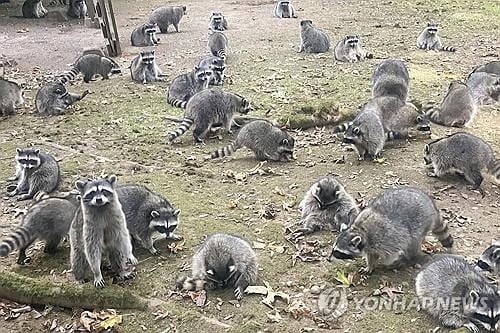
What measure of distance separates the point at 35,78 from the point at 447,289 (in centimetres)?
895

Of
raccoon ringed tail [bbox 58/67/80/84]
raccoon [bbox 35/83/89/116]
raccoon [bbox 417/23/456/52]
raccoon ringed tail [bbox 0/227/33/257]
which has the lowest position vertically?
raccoon [bbox 417/23/456/52]

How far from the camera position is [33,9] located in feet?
54.7

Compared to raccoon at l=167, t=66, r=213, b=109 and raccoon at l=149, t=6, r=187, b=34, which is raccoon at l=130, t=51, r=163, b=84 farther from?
raccoon at l=149, t=6, r=187, b=34

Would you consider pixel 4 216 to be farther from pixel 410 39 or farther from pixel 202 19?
pixel 202 19

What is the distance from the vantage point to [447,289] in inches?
167

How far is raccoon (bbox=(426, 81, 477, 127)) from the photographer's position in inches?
320

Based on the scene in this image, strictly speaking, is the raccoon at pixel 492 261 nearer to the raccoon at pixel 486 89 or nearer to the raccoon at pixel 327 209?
the raccoon at pixel 327 209

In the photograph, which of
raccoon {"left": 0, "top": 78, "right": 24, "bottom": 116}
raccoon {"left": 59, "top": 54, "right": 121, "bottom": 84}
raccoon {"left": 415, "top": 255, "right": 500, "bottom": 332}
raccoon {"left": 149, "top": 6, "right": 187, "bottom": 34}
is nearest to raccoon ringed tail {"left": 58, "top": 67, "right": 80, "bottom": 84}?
Result: raccoon {"left": 59, "top": 54, "right": 121, "bottom": 84}

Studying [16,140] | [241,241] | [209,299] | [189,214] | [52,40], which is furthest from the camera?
[52,40]

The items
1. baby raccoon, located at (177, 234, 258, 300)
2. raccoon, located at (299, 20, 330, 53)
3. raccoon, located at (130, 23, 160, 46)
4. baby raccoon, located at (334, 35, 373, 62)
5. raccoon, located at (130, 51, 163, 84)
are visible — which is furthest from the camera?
raccoon, located at (130, 23, 160, 46)

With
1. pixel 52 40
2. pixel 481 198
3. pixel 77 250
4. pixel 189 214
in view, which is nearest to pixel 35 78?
pixel 52 40

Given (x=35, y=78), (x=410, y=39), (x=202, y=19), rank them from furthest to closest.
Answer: (x=202, y=19) → (x=410, y=39) → (x=35, y=78)

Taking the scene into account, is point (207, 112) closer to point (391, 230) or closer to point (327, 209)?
point (327, 209)

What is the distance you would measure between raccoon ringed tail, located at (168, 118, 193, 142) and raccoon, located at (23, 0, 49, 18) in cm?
1025
